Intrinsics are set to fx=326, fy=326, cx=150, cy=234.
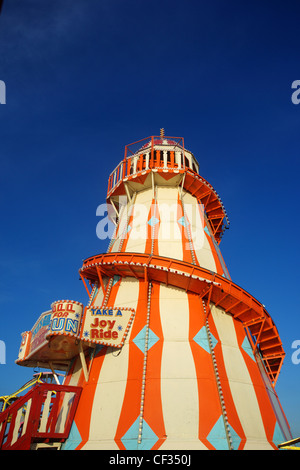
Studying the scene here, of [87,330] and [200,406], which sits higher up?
[87,330]

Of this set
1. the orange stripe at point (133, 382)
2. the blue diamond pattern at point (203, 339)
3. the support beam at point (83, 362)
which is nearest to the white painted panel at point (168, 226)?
the orange stripe at point (133, 382)

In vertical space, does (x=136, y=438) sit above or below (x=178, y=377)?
below

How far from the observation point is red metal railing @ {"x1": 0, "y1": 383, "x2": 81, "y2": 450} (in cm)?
1438

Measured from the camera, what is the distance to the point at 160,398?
48.2 ft

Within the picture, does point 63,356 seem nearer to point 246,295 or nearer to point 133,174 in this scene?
point 246,295

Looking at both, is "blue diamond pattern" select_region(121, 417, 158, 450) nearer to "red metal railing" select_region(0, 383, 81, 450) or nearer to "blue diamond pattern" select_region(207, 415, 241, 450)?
"blue diamond pattern" select_region(207, 415, 241, 450)

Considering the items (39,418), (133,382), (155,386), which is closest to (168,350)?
(155,386)

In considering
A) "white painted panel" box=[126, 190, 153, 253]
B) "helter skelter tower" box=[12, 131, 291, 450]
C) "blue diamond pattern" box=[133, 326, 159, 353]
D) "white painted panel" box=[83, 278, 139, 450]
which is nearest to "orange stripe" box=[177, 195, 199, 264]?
"helter skelter tower" box=[12, 131, 291, 450]

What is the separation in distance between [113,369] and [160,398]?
117 inches

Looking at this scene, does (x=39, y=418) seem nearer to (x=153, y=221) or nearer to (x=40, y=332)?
(x=40, y=332)

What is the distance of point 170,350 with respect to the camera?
16.3 meters

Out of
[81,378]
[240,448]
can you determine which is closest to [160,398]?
[240,448]

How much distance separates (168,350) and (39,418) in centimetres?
677

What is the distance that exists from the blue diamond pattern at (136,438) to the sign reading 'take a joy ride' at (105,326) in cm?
383
